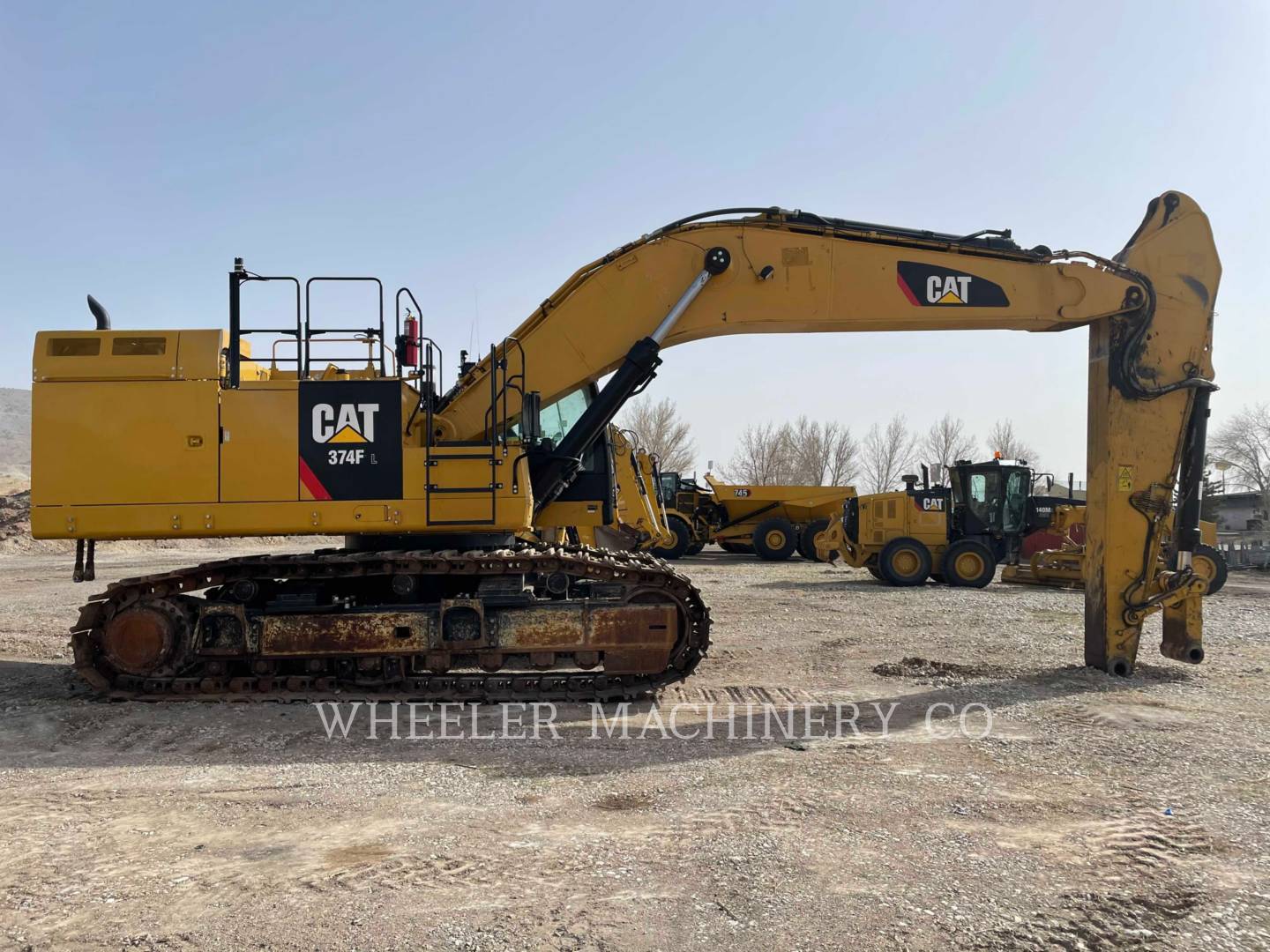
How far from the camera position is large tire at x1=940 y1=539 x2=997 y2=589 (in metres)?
19.0

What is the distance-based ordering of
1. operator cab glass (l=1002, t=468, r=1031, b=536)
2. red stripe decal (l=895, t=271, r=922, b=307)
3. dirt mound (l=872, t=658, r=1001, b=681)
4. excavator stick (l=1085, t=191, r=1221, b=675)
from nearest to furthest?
1. red stripe decal (l=895, t=271, r=922, b=307)
2. excavator stick (l=1085, t=191, r=1221, b=675)
3. dirt mound (l=872, t=658, r=1001, b=681)
4. operator cab glass (l=1002, t=468, r=1031, b=536)

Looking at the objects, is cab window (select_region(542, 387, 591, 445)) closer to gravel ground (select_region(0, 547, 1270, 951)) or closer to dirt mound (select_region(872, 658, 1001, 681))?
gravel ground (select_region(0, 547, 1270, 951))

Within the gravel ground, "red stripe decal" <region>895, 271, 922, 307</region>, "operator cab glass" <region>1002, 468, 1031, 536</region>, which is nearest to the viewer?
the gravel ground

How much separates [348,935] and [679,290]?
6.26m

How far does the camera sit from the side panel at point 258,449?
308 inches

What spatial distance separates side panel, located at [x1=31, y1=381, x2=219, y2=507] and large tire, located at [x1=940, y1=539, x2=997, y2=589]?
50.3 feet

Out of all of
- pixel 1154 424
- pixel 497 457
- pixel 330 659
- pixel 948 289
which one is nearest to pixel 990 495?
pixel 1154 424

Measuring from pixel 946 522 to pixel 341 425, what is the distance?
15.1m

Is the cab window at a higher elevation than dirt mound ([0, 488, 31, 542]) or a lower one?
higher

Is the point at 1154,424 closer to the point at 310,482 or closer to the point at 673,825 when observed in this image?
the point at 673,825

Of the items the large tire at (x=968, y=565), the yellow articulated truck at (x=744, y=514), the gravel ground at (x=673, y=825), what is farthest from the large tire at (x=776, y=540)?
the gravel ground at (x=673, y=825)

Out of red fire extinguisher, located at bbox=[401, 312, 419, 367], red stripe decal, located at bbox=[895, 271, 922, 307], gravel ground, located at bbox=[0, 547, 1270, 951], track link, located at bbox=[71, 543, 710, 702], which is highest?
red stripe decal, located at bbox=[895, 271, 922, 307]

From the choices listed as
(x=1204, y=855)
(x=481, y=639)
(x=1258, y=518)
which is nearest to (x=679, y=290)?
(x=481, y=639)

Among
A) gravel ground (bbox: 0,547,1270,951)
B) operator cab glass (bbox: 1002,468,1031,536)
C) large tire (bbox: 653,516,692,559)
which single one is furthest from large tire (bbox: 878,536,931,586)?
gravel ground (bbox: 0,547,1270,951)
